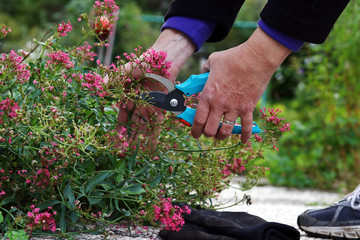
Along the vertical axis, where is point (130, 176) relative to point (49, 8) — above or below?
above

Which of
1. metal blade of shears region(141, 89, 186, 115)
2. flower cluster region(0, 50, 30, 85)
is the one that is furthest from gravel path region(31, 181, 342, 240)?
flower cluster region(0, 50, 30, 85)

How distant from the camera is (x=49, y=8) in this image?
14.5m

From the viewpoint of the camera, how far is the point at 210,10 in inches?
78.7

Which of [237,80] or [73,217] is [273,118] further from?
[73,217]

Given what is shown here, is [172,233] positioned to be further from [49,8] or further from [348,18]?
[49,8]

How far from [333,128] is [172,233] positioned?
3462mm

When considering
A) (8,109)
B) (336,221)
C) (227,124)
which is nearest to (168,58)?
(227,124)

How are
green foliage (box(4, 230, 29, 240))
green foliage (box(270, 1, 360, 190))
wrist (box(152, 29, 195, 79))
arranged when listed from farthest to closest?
green foliage (box(270, 1, 360, 190)) < wrist (box(152, 29, 195, 79)) < green foliage (box(4, 230, 29, 240))

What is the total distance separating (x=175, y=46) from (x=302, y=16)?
1.77 ft

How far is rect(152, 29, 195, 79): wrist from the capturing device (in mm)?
1949

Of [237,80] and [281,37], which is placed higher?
[281,37]

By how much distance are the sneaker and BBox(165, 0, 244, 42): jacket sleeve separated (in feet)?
3.15

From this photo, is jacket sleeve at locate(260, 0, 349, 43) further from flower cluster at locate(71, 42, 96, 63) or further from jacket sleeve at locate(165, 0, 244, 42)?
flower cluster at locate(71, 42, 96, 63)

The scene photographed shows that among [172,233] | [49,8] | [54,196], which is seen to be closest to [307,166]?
[172,233]
